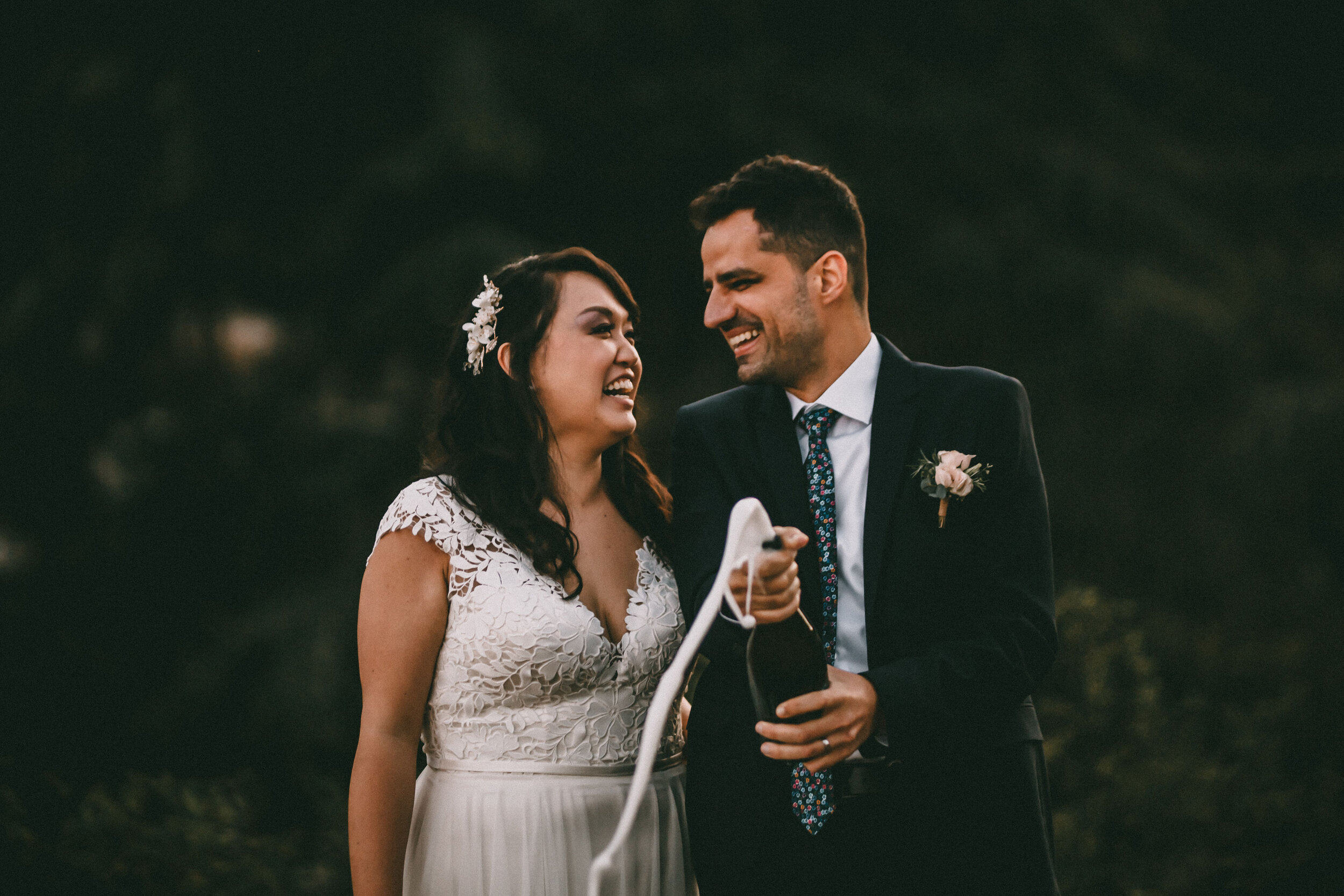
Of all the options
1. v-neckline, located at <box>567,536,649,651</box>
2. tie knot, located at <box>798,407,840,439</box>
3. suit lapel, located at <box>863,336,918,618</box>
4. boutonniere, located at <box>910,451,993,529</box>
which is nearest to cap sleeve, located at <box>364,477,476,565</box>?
v-neckline, located at <box>567,536,649,651</box>

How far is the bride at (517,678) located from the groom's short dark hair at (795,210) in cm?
52

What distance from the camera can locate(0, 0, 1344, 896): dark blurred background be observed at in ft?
14.7

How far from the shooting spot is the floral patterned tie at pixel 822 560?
214 cm

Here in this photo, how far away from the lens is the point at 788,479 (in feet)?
7.58

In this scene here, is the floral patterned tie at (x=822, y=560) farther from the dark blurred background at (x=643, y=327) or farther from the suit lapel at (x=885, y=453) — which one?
the dark blurred background at (x=643, y=327)

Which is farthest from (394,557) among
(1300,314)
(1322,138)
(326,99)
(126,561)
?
(1322,138)

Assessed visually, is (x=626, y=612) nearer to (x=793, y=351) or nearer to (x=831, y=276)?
(x=793, y=351)

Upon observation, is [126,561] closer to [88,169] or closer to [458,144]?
[88,169]

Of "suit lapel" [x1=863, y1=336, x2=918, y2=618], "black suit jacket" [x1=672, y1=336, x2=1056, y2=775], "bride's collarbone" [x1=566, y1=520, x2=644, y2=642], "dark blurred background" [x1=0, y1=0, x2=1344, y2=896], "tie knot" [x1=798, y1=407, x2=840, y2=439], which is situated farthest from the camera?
"dark blurred background" [x1=0, y1=0, x2=1344, y2=896]

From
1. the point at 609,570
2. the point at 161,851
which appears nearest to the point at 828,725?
the point at 609,570

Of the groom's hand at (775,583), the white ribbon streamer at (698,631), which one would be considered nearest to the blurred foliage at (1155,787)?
the groom's hand at (775,583)

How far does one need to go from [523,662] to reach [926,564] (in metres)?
0.97

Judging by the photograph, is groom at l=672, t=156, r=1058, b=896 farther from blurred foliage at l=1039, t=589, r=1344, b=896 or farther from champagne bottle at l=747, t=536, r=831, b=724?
blurred foliage at l=1039, t=589, r=1344, b=896

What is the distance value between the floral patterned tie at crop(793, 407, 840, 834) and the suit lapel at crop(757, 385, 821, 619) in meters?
0.02
